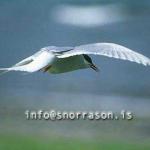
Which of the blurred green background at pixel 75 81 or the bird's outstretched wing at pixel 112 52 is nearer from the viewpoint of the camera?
the bird's outstretched wing at pixel 112 52

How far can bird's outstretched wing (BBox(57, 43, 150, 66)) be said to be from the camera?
2051mm

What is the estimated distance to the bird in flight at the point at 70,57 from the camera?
2076 mm

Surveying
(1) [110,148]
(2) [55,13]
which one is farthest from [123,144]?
(2) [55,13]

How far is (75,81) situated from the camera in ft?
7.80

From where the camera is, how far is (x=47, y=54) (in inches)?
88.4

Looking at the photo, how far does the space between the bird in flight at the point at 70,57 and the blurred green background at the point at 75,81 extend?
5 cm

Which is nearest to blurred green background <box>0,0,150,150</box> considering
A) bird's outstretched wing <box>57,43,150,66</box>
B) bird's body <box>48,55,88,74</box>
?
bird's body <box>48,55,88,74</box>

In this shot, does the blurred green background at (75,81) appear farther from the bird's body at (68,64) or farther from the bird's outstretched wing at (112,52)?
the bird's outstretched wing at (112,52)

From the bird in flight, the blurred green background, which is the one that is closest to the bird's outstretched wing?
the bird in flight

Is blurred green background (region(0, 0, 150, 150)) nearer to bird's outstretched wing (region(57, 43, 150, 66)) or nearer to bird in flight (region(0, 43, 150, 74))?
bird in flight (region(0, 43, 150, 74))

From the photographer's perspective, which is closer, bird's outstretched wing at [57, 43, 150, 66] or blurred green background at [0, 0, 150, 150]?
bird's outstretched wing at [57, 43, 150, 66]

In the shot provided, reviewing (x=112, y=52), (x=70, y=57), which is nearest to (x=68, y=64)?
(x=70, y=57)

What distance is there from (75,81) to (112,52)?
347 millimetres

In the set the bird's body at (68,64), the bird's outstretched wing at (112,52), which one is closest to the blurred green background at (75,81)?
the bird's body at (68,64)
